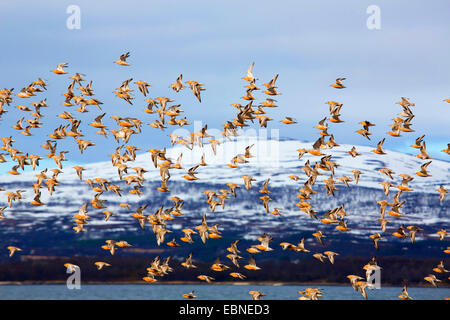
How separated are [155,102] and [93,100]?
8103 millimetres

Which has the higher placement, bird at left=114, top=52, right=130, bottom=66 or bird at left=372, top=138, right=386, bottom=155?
bird at left=114, top=52, right=130, bottom=66

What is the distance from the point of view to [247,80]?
81.1 metres

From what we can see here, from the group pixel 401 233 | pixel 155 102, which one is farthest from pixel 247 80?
pixel 401 233

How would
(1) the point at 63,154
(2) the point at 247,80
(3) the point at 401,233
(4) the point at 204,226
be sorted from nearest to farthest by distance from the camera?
(3) the point at 401,233, (2) the point at 247,80, (4) the point at 204,226, (1) the point at 63,154

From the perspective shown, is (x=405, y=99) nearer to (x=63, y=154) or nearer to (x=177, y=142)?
(x=177, y=142)

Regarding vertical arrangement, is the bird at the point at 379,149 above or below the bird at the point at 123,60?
below
